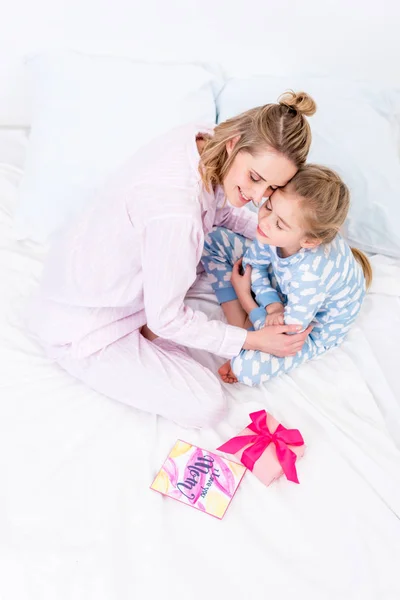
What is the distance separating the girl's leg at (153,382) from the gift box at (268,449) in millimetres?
103

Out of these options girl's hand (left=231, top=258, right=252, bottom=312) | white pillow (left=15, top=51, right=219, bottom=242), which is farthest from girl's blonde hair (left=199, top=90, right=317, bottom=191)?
white pillow (left=15, top=51, right=219, bottom=242)

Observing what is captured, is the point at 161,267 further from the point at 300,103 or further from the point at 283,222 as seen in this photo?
the point at 300,103

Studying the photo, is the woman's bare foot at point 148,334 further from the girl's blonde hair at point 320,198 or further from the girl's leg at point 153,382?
the girl's blonde hair at point 320,198

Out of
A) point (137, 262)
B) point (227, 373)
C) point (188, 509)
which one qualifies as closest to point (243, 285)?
point (227, 373)

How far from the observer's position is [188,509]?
1.13 meters

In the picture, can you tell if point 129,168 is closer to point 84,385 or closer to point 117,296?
point 117,296

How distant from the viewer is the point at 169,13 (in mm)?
1752

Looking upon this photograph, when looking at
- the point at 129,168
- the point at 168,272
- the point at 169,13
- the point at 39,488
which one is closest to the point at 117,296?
the point at 168,272

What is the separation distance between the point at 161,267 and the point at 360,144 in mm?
762

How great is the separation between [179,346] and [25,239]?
57 cm

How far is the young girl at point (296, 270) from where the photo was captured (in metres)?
1.21

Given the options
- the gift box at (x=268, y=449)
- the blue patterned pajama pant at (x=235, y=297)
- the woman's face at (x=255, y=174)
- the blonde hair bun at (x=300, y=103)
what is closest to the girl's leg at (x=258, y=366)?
the blue patterned pajama pant at (x=235, y=297)

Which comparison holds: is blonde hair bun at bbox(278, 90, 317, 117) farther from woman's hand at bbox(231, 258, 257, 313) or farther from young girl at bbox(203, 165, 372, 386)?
woman's hand at bbox(231, 258, 257, 313)

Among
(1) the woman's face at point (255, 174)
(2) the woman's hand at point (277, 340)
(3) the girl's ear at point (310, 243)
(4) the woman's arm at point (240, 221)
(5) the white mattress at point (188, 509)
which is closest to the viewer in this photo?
(5) the white mattress at point (188, 509)
